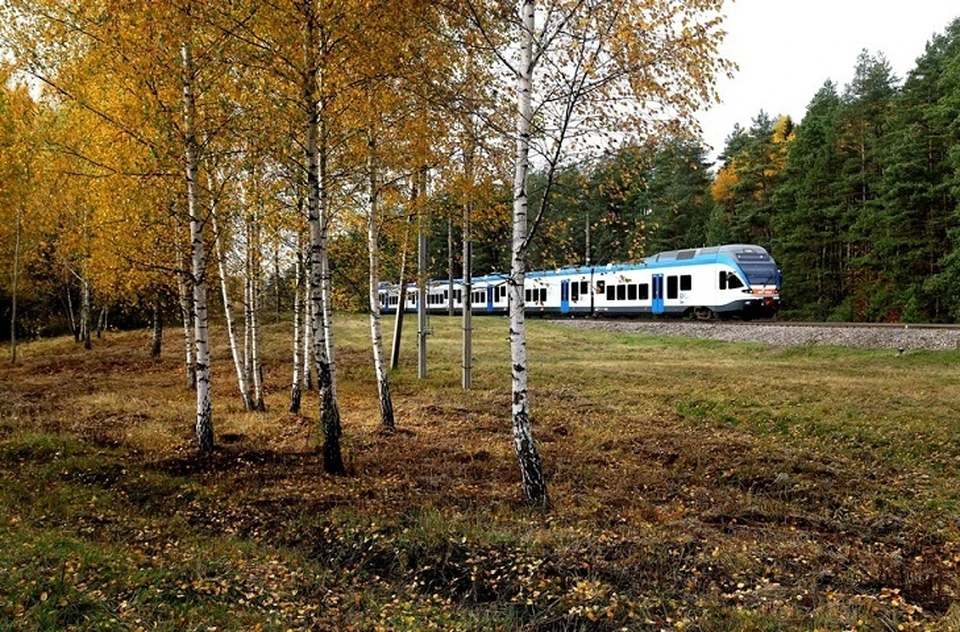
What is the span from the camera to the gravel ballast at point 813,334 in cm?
1783

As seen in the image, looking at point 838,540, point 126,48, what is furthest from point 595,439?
point 126,48

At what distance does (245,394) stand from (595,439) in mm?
7254

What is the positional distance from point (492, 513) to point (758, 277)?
2109 cm

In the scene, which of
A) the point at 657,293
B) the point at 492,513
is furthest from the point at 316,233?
the point at 657,293

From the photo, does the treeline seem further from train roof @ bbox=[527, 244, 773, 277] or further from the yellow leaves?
the yellow leaves

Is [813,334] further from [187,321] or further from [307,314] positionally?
[187,321]

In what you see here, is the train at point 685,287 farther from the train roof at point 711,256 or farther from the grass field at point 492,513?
the grass field at point 492,513

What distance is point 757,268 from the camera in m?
24.3

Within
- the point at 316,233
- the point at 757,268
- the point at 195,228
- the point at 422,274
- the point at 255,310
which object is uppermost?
the point at 757,268

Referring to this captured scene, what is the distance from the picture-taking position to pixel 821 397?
496 inches


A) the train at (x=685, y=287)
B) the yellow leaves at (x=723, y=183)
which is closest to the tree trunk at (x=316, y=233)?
the train at (x=685, y=287)

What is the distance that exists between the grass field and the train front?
1063 centimetres

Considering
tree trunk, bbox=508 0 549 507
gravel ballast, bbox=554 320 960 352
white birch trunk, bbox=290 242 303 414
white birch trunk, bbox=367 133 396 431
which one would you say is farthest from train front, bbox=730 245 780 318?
tree trunk, bbox=508 0 549 507

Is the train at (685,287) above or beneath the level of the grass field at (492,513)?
above
